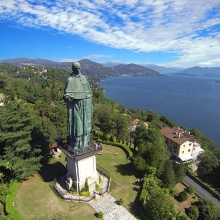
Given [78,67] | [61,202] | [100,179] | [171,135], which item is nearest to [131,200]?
[100,179]

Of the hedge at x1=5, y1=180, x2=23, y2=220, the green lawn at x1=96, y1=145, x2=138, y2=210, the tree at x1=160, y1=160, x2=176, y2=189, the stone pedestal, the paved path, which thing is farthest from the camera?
the tree at x1=160, y1=160, x2=176, y2=189

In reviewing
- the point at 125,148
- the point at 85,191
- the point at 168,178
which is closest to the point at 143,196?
the point at 168,178

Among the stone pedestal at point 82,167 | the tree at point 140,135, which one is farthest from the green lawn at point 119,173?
the tree at point 140,135

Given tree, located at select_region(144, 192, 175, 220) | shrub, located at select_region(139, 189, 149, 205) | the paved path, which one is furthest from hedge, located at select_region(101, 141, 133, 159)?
tree, located at select_region(144, 192, 175, 220)

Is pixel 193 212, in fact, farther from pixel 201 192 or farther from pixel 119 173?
pixel 201 192

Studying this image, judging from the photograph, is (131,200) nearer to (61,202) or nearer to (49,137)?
(61,202)

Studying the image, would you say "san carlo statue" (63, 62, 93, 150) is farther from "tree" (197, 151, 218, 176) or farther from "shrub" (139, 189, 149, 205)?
"tree" (197, 151, 218, 176)

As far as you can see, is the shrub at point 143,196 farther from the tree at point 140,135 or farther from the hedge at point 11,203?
the tree at point 140,135
